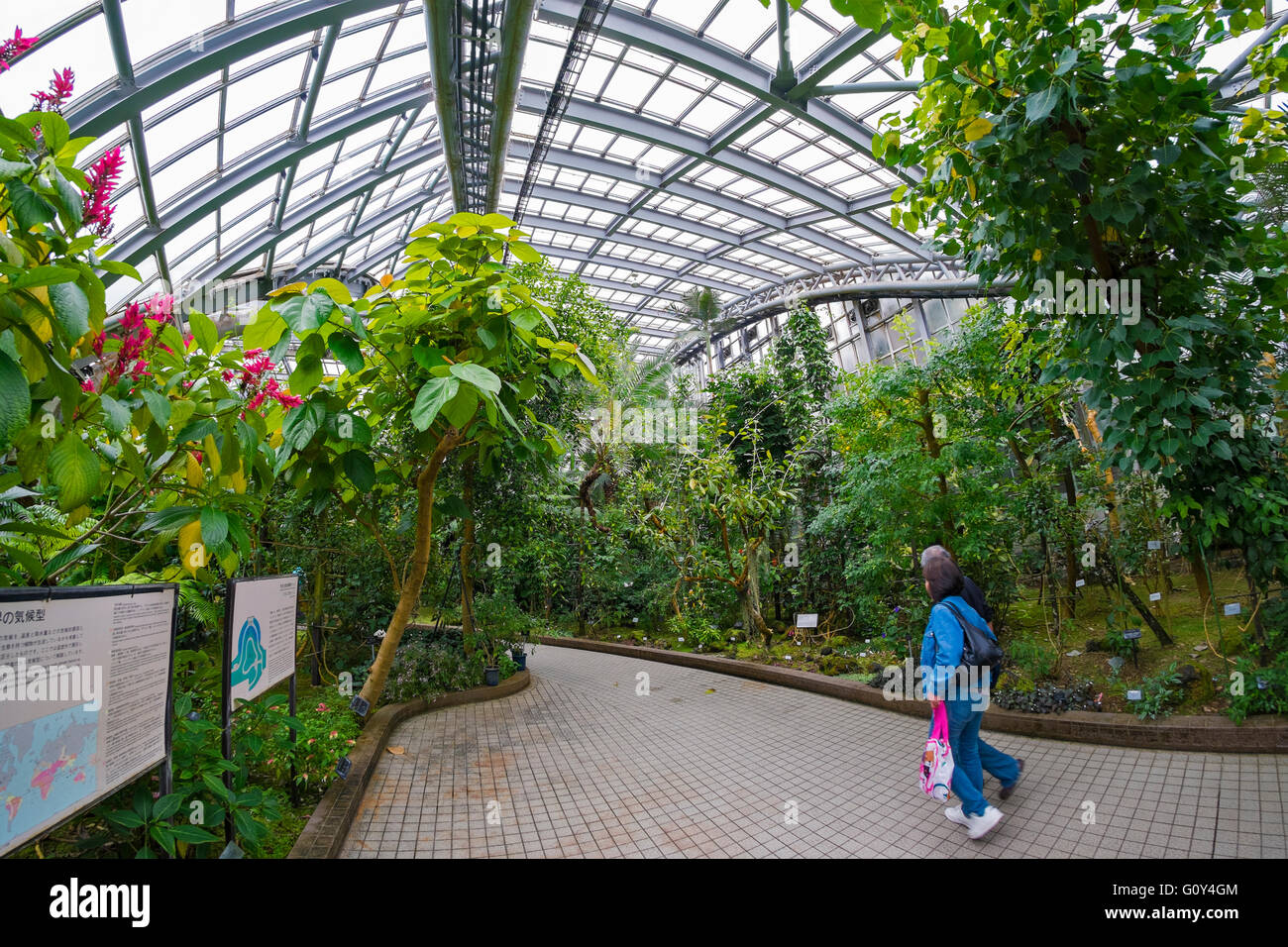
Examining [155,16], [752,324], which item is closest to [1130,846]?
[155,16]

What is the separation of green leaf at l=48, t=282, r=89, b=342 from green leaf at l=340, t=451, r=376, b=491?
1110 mm

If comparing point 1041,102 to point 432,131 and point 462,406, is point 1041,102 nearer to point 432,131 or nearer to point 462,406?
point 462,406

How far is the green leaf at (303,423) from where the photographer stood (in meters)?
1.92

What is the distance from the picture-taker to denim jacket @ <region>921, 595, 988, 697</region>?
9.41 feet

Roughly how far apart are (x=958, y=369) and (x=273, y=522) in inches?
288

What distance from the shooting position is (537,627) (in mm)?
7234

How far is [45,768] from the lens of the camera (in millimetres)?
1386

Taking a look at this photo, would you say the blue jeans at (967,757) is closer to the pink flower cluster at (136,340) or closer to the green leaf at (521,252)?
the green leaf at (521,252)

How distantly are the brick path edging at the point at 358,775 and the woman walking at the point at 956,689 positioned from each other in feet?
10.7

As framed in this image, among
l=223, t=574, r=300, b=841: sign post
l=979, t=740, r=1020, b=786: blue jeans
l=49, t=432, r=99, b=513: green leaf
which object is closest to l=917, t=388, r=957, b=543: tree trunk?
l=979, t=740, r=1020, b=786: blue jeans

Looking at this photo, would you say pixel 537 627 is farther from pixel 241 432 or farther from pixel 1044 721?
pixel 241 432

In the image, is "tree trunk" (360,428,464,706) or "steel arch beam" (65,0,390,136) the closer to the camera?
"tree trunk" (360,428,464,706)

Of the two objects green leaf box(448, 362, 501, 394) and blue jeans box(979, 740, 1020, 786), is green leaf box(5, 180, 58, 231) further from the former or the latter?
blue jeans box(979, 740, 1020, 786)

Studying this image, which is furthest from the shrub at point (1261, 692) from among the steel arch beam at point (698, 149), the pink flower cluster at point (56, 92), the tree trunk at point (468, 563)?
the steel arch beam at point (698, 149)
